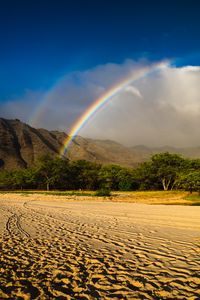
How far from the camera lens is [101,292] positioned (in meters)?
6.15

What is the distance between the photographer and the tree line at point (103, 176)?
89562mm

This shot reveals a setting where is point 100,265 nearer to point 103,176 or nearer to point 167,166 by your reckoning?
point 167,166

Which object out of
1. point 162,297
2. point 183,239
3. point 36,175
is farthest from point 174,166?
point 162,297

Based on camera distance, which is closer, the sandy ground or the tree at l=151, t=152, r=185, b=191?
the sandy ground

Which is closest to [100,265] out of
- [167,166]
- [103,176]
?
[167,166]

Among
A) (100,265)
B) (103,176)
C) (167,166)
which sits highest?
(167,166)

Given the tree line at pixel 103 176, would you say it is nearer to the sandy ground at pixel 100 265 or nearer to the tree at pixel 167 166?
the tree at pixel 167 166

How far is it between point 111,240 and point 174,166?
83.8m

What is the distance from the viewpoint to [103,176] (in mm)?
93188

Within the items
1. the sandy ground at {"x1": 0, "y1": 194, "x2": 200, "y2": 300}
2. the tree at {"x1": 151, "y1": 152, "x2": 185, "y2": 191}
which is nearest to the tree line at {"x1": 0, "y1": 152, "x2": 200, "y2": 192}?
the tree at {"x1": 151, "y1": 152, "x2": 185, "y2": 191}

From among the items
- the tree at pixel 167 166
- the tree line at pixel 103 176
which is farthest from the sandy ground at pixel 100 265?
the tree at pixel 167 166

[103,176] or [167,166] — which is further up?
[167,166]

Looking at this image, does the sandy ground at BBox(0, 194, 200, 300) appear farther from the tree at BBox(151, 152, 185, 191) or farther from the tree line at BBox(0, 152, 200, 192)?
the tree at BBox(151, 152, 185, 191)

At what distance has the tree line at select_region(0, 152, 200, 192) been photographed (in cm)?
8956
